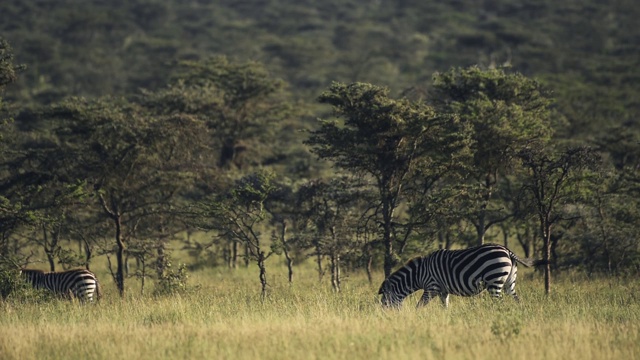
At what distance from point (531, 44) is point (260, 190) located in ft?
209

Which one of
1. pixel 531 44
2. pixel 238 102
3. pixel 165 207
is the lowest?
pixel 165 207

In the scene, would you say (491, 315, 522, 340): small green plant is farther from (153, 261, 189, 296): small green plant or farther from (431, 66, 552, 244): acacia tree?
(153, 261, 189, 296): small green plant

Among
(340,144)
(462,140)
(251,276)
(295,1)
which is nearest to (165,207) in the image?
(251,276)

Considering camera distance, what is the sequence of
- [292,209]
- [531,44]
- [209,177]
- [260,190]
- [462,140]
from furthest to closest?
[531,44] < [209,177] < [292,209] < [260,190] < [462,140]

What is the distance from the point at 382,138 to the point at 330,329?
7947 mm

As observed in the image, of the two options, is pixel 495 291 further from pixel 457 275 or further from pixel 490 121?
pixel 490 121

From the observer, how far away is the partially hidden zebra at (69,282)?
18812 millimetres

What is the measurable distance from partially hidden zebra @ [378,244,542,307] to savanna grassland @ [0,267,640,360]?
0.99 ft

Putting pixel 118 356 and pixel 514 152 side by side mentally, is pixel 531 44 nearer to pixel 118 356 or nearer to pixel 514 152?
pixel 514 152

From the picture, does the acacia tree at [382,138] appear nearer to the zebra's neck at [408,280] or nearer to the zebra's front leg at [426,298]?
the zebra's neck at [408,280]

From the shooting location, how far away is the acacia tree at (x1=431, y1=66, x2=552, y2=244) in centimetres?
2078

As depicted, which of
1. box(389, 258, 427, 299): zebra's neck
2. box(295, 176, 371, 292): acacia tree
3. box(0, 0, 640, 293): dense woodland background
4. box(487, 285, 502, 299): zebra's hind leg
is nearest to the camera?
box(487, 285, 502, 299): zebra's hind leg

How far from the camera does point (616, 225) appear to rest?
2209 cm

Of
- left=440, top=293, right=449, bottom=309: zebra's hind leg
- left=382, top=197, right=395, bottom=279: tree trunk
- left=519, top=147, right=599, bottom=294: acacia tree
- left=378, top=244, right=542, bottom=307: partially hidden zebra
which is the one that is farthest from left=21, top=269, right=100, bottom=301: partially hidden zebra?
left=519, top=147, right=599, bottom=294: acacia tree
